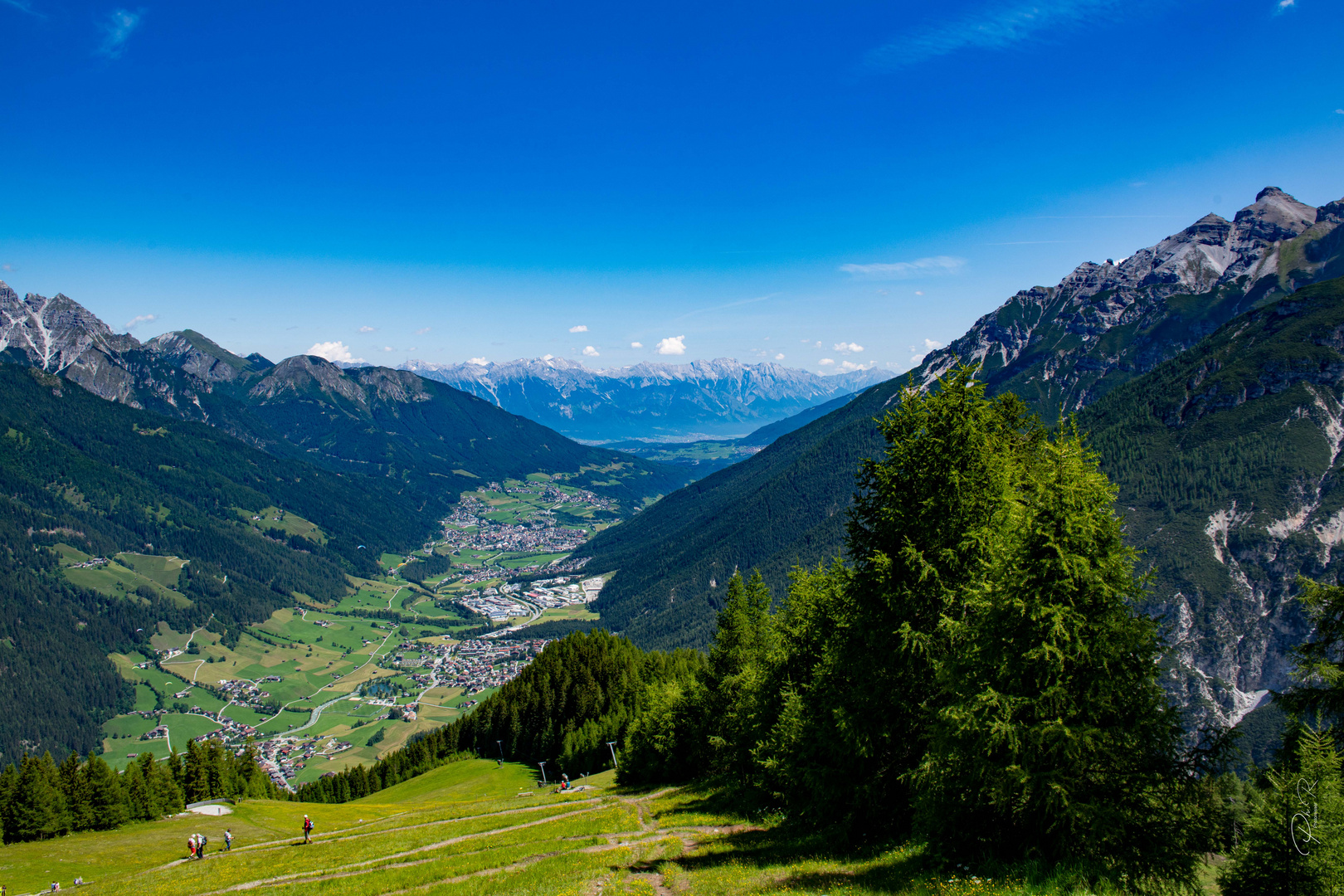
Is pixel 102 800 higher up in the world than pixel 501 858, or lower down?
lower down

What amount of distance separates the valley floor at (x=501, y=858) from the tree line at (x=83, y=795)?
3.13 meters

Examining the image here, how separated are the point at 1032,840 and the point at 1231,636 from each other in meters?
246

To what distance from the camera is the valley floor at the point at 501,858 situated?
1761 cm

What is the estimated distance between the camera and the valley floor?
1761 centimetres

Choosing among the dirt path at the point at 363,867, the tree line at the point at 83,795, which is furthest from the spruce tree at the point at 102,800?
the dirt path at the point at 363,867

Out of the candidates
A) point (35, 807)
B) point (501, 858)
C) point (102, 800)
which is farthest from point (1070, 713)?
point (102, 800)

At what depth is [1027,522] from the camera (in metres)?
14.2

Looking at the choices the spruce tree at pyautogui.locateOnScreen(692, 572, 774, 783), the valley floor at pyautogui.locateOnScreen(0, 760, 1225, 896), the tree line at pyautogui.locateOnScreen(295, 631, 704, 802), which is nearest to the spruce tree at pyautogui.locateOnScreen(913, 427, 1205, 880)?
the valley floor at pyautogui.locateOnScreen(0, 760, 1225, 896)

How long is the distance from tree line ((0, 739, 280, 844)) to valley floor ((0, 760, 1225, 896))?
313 cm

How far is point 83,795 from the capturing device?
51.8 metres

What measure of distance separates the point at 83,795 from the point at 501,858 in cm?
5059

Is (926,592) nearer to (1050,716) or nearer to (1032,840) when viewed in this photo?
(1050,716)

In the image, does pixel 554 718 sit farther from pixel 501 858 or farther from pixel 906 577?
pixel 906 577

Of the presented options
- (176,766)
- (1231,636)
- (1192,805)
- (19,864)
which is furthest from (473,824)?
(1231,636)
